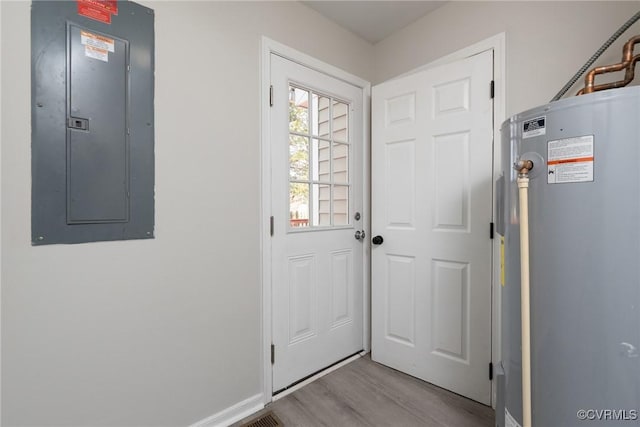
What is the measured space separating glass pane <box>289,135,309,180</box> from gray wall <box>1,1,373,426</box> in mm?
276

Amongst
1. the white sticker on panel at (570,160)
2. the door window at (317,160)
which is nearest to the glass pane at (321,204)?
the door window at (317,160)

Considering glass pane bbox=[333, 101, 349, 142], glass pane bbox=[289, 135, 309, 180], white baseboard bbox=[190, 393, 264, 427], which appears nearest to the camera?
white baseboard bbox=[190, 393, 264, 427]

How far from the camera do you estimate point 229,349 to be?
1.59 m

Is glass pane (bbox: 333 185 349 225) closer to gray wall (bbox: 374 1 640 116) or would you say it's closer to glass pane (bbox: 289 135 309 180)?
glass pane (bbox: 289 135 309 180)

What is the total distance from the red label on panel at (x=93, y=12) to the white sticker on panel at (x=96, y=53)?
0.41 feet

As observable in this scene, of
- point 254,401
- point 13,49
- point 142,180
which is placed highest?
point 13,49

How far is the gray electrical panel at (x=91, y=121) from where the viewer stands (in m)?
1.08

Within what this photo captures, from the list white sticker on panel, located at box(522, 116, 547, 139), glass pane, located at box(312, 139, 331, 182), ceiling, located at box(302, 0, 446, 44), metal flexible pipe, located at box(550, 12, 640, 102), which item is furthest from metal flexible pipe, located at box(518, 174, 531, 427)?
ceiling, located at box(302, 0, 446, 44)

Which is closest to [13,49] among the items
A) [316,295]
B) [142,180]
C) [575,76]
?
[142,180]

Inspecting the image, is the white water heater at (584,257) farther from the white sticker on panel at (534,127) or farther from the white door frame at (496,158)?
the white door frame at (496,158)

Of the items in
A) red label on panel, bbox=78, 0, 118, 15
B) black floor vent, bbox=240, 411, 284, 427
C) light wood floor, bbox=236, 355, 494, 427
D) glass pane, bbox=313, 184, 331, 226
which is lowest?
black floor vent, bbox=240, 411, 284, 427

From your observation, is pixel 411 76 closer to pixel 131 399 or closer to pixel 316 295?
pixel 316 295

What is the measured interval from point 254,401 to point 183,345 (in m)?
0.59

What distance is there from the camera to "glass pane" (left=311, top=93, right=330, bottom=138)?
6.59 ft
